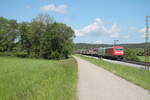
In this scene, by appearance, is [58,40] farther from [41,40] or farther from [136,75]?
[136,75]

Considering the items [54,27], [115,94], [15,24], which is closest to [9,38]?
[15,24]

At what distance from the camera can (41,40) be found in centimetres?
7100

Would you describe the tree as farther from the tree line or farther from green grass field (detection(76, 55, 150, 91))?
green grass field (detection(76, 55, 150, 91))

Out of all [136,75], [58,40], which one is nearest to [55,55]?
[58,40]

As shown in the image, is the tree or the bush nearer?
the tree

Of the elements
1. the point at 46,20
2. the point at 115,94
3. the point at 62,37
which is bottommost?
the point at 115,94

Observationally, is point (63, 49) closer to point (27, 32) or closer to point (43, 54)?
point (43, 54)

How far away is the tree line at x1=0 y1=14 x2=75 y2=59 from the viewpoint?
67688mm

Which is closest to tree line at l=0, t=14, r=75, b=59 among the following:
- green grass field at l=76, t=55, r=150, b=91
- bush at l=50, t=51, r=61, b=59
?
bush at l=50, t=51, r=61, b=59

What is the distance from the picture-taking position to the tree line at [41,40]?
67688 mm

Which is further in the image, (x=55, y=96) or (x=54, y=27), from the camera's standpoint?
(x=54, y=27)

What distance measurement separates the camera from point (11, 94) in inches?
310

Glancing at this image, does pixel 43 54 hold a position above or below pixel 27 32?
below

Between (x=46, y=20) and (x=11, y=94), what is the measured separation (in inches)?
2716
